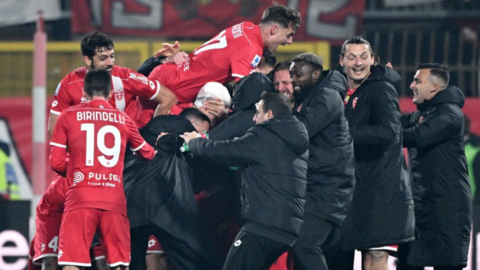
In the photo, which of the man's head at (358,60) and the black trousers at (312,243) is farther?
the man's head at (358,60)

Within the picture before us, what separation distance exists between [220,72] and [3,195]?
7.51 m

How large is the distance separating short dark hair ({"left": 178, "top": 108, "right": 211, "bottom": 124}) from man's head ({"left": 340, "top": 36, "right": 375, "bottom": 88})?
114cm

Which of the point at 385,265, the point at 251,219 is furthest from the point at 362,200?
the point at 251,219

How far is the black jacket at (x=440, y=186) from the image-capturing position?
23.7ft

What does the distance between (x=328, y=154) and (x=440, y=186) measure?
1.20 meters

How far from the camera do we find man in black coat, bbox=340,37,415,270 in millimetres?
6766

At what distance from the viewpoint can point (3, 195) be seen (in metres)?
14.0

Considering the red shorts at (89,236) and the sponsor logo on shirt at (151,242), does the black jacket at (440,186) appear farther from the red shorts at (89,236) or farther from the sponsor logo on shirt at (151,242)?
the red shorts at (89,236)

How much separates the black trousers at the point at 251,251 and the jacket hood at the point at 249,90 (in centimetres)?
105

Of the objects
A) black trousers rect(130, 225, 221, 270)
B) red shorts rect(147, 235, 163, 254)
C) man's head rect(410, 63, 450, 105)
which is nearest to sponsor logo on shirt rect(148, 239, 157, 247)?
red shorts rect(147, 235, 163, 254)

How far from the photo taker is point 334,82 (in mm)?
6699

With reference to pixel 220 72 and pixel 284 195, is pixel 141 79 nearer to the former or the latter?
pixel 220 72

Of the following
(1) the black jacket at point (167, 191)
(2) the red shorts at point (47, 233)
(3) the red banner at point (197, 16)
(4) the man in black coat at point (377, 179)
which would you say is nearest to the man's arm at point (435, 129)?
(4) the man in black coat at point (377, 179)

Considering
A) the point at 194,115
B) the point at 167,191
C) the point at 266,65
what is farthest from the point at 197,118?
the point at 266,65
